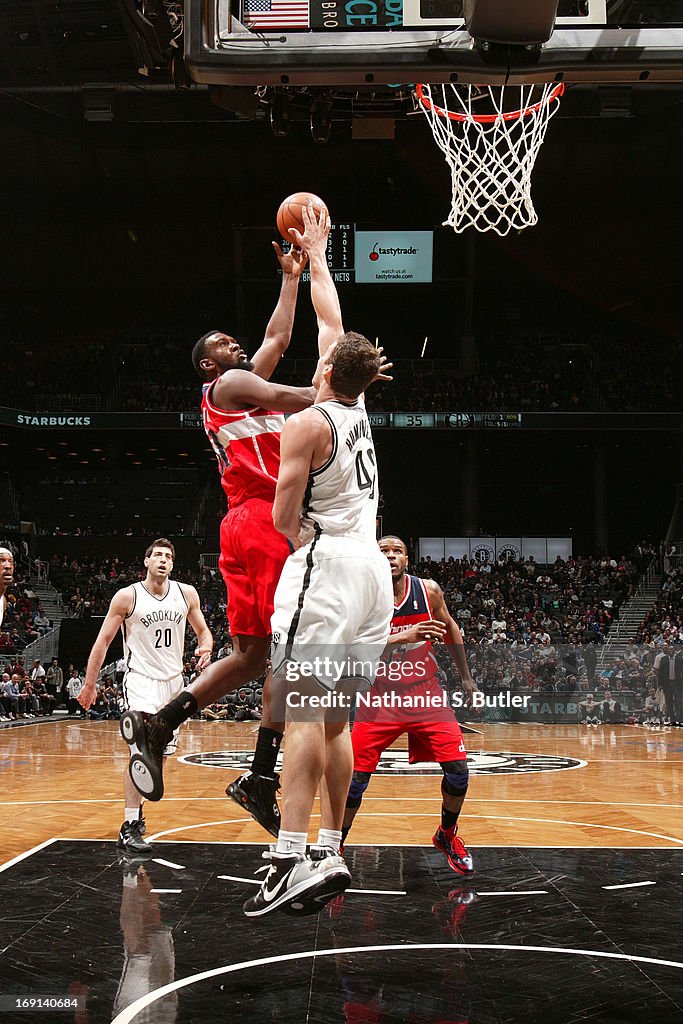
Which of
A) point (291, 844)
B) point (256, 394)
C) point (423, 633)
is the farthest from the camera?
point (423, 633)

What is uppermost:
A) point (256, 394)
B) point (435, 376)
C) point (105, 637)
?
point (435, 376)

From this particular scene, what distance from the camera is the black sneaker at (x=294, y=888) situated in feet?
10.9

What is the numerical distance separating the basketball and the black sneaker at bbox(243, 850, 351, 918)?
2.65 m

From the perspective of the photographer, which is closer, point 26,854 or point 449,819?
point 449,819

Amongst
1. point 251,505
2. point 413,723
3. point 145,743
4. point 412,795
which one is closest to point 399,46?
point 251,505

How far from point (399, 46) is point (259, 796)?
127 inches

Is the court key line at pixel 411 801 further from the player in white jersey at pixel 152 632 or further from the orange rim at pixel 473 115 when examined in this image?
the orange rim at pixel 473 115

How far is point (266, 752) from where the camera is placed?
4.11m

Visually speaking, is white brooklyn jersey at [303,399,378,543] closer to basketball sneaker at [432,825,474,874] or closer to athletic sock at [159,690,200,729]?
athletic sock at [159,690,200,729]

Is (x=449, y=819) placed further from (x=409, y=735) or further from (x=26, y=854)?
Result: (x=26, y=854)

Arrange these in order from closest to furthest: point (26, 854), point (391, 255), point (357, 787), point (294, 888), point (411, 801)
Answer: point (294, 888)
point (357, 787)
point (26, 854)
point (411, 801)
point (391, 255)

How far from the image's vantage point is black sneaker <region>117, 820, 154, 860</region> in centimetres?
637

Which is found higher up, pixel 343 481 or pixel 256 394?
pixel 256 394

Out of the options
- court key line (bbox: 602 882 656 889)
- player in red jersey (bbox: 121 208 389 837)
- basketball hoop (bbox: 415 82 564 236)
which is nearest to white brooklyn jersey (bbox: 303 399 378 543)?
player in red jersey (bbox: 121 208 389 837)
